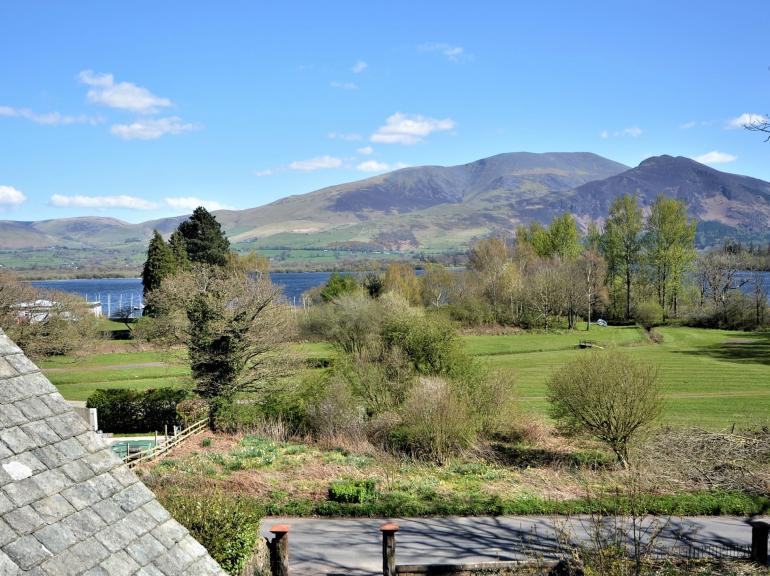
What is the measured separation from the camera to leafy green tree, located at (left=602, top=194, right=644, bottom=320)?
3403 inches

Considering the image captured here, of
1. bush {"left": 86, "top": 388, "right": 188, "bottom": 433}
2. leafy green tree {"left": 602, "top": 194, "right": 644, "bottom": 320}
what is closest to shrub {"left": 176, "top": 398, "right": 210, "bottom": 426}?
bush {"left": 86, "top": 388, "right": 188, "bottom": 433}

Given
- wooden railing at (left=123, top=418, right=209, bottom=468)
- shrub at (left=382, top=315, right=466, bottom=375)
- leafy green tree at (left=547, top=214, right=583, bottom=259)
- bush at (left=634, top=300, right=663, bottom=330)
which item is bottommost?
wooden railing at (left=123, top=418, right=209, bottom=468)

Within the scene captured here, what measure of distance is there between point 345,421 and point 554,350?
41.5 meters

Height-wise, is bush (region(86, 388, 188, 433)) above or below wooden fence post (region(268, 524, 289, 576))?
below

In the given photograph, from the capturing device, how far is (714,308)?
8088 cm

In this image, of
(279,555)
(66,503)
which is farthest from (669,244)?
(66,503)

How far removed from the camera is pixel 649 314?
8050cm

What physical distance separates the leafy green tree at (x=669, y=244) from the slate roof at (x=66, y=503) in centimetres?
8757

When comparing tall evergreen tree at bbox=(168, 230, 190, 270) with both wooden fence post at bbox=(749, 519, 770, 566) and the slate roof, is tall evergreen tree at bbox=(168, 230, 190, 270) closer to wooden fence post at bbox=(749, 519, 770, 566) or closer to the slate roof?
wooden fence post at bbox=(749, 519, 770, 566)

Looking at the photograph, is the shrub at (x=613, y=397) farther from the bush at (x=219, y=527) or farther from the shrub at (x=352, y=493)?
the bush at (x=219, y=527)

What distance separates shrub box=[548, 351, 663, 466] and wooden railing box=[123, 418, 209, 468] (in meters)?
15.8

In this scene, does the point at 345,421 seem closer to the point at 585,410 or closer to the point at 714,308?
the point at 585,410

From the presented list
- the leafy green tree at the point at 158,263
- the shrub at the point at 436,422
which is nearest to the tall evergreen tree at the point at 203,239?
the leafy green tree at the point at 158,263

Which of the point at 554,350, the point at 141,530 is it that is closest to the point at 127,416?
the point at 141,530
